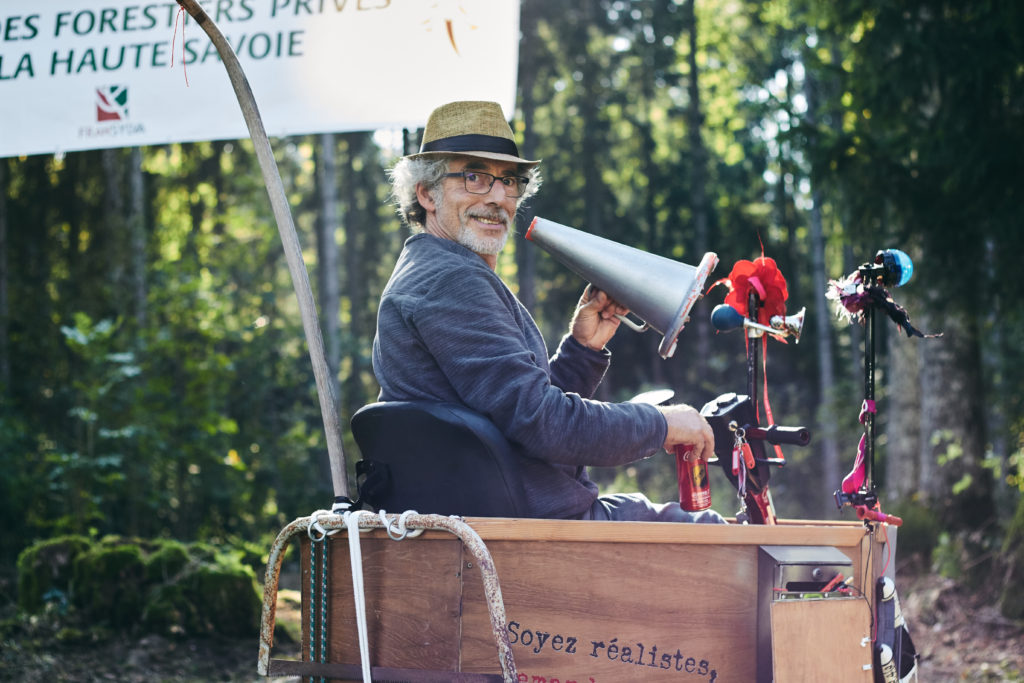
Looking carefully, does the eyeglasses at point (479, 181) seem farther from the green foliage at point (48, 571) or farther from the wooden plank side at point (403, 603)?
the green foliage at point (48, 571)

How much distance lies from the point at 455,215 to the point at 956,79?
4726 millimetres

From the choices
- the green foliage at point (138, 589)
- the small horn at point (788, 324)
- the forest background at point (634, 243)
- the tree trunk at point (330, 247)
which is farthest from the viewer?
the tree trunk at point (330, 247)

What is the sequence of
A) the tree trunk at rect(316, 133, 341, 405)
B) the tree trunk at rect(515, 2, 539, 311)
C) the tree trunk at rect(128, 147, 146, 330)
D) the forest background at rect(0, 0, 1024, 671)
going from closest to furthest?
the forest background at rect(0, 0, 1024, 671), the tree trunk at rect(128, 147, 146, 330), the tree trunk at rect(316, 133, 341, 405), the tree trunk at rect(515, 2, 539, 311)

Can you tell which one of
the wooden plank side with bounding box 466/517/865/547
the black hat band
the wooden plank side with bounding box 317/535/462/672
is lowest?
the wooden plank side with bounding box 317/535/462/672

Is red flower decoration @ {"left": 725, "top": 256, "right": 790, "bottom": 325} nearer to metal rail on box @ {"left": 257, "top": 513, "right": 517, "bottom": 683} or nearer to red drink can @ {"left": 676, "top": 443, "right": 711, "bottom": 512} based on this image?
red drink can @ {"left": 676, "top": 443, "right": 711, "bottom": 512}

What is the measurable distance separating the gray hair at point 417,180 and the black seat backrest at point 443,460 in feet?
2.56

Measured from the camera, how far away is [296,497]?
10078 mm

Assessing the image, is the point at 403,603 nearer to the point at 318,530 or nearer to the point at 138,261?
the point at 318,530

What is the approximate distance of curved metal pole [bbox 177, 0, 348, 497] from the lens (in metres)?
2.80

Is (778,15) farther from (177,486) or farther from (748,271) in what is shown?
(748,271)

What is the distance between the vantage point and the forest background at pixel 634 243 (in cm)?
658

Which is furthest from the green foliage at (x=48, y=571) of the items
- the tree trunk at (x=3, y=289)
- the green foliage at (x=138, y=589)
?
the tree trunk at (x=3, y=289)

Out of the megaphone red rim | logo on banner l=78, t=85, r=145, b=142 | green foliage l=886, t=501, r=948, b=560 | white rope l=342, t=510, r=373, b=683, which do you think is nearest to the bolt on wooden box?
white rope l=342, t=510, r=373, b=683

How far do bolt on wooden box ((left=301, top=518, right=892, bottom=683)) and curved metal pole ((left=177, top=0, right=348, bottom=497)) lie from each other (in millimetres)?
646
